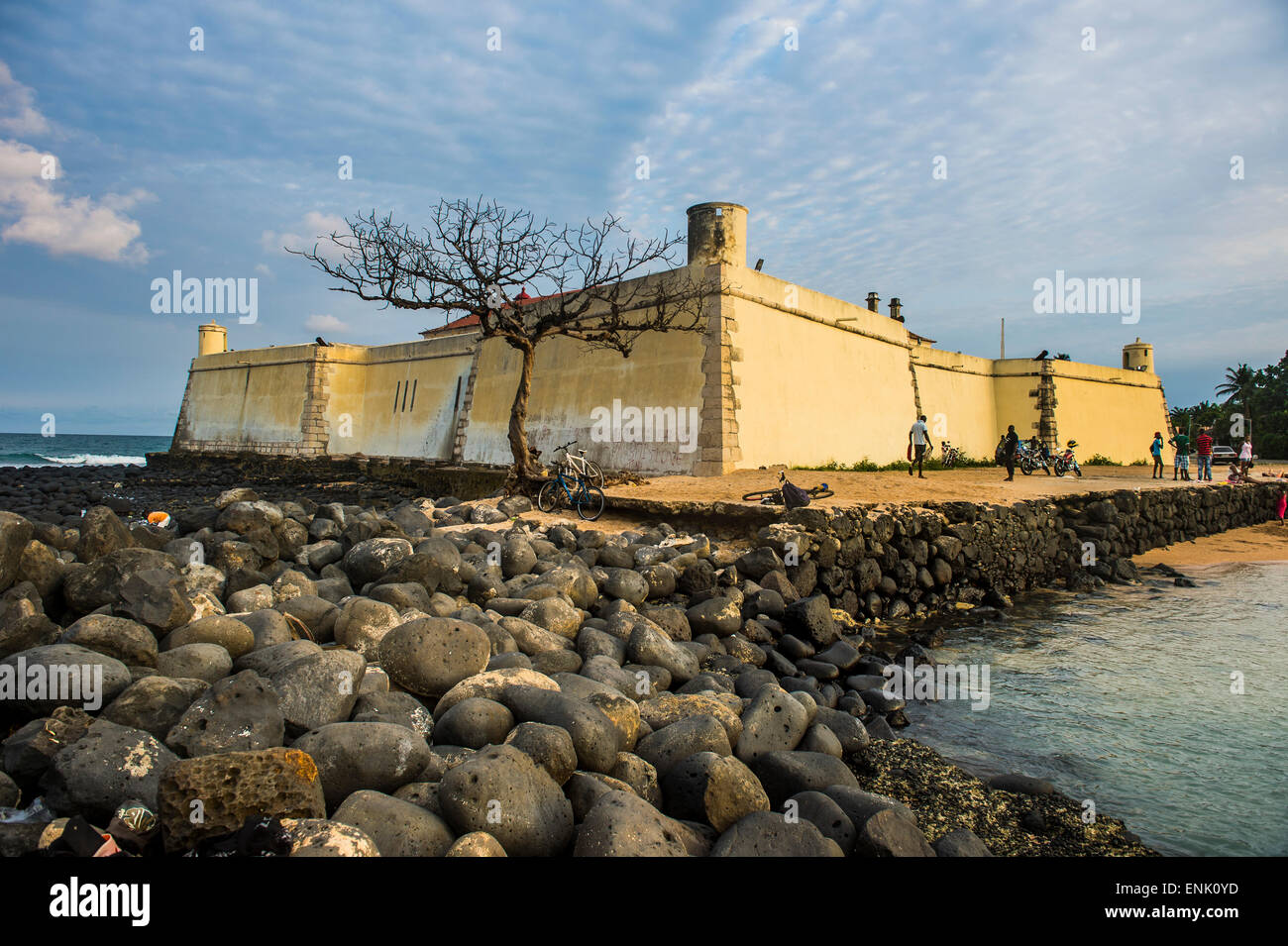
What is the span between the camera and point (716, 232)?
48.5 ft

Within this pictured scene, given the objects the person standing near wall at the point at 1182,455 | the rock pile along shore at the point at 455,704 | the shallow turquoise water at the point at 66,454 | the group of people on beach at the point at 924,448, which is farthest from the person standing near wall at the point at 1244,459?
the shallow turquoise water at the point at 66,454

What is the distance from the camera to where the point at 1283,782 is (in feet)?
16.2

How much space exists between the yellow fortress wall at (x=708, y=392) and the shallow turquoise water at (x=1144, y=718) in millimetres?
6835

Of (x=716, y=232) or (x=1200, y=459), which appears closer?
(x=716, y=232)

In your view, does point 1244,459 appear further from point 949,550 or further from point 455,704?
point 455,704

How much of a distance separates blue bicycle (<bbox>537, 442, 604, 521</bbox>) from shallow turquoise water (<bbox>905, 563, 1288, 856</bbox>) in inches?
210

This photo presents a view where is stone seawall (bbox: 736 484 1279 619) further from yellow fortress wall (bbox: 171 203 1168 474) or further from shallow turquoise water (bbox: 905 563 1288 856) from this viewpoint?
yellow fortress wall (bbox: 171 203 1168 474)

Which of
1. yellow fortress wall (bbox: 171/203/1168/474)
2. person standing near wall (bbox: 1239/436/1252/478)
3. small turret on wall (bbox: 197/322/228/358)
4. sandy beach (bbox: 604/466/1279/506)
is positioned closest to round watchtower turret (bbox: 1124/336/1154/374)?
yellow fortress wall (bbox: 171/203/1168/474)

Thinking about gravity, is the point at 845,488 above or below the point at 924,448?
below

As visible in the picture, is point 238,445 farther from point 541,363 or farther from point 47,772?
point 47,772

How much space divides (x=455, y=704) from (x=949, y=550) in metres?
8.72

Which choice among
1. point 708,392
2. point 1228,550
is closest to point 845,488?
point 708,392

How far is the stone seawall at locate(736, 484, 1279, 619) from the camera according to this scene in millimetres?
9047
